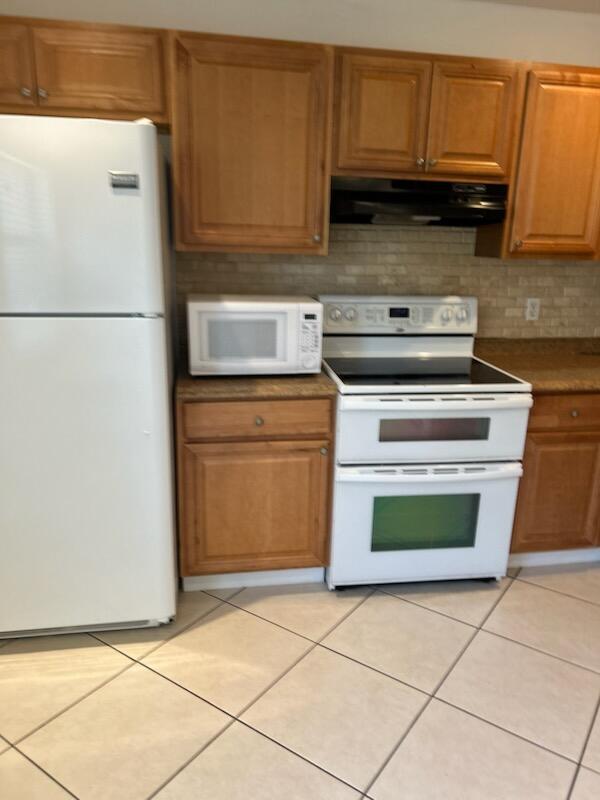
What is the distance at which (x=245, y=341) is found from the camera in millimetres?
2205

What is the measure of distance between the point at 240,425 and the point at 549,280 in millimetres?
1762

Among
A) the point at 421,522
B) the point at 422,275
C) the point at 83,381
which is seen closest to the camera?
the point at 83,381

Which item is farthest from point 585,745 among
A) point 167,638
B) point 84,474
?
point 84,474

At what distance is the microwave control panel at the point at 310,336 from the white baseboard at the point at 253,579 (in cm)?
87

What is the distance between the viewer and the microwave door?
7.11 feet

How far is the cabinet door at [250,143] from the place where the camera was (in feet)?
6.75

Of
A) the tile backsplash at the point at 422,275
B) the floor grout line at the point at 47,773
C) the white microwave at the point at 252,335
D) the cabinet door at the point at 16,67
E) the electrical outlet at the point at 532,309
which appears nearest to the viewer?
the floor grout line at the point at 47,773

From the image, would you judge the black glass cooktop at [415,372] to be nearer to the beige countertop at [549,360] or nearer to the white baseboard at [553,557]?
the beige countertop at [549,360]

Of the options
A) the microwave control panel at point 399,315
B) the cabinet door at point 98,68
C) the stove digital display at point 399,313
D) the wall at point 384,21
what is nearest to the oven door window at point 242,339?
the microwave control panel at point 399,315

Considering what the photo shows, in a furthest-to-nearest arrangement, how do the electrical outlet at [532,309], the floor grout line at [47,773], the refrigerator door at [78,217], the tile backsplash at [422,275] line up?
the electrical outlet at [532,309] → the tile backsplash at [422,275] → the refrigerator door at [78,217] → the floor grout line at [47,773]

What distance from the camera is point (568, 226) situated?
245 centimetres

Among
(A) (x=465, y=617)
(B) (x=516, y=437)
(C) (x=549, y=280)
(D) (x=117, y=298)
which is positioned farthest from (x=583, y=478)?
(D) (x=117, y=298)

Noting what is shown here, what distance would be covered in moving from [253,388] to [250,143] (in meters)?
0.91

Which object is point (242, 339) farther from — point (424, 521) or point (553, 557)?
point (553, 557)
